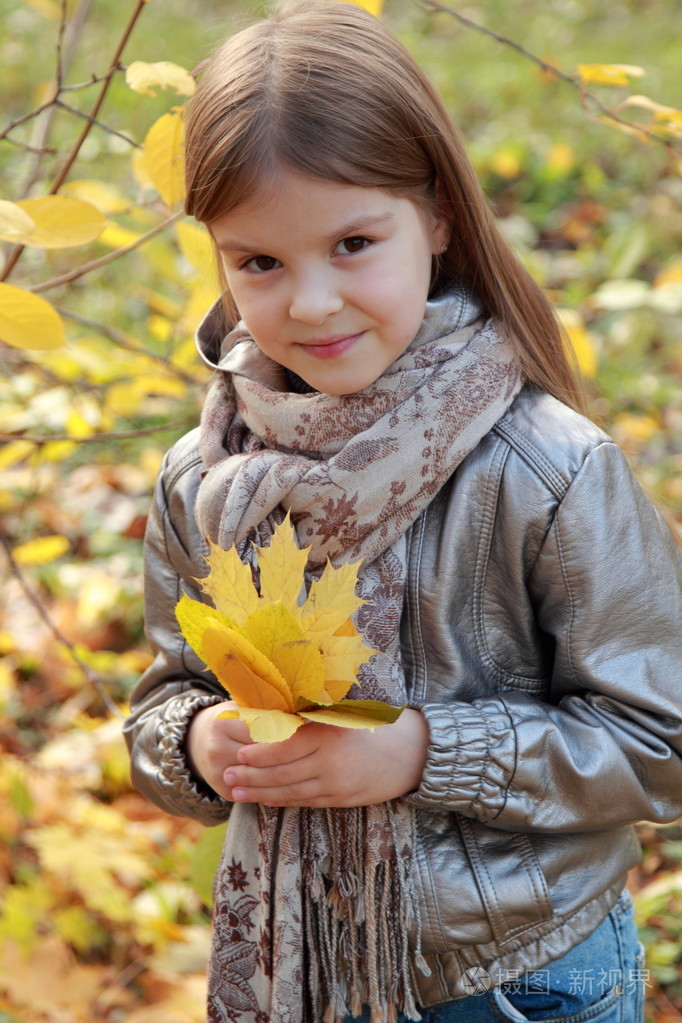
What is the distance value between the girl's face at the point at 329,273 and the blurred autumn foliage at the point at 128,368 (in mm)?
253

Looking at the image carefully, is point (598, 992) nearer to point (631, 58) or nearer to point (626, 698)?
point (626, 698)

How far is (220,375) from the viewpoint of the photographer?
52.3 inches

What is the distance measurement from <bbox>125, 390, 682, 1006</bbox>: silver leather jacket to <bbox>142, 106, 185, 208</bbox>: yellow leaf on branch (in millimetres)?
578

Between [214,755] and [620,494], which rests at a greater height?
[620,494]

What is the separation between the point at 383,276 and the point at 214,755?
63 cm

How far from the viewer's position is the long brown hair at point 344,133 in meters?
1.04

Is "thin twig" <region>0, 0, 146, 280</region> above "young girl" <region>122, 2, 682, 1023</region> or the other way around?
above

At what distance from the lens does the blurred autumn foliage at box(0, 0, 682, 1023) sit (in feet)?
5.08

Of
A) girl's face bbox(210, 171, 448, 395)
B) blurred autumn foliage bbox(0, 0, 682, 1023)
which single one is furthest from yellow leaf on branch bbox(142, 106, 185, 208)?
girl's face bbox(210, 171, 448, 395)

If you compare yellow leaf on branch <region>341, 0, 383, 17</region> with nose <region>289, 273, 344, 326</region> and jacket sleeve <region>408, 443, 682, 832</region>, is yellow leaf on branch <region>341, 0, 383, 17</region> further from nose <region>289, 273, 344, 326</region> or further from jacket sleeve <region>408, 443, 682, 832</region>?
jacket sleeve <region>408, 443, 682, 832</region>

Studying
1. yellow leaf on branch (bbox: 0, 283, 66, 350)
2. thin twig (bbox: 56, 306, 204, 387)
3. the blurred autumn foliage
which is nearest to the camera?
yellow leaf on branch (bbox: 0, 283, 66, 350)

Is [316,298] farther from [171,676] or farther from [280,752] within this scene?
[171,676]

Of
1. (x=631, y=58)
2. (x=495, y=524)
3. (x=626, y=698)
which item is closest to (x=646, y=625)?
(x=626, y=698)

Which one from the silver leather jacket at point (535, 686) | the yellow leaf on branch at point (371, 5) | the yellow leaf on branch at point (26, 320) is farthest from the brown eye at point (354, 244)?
the yellow leaf on branch at point (371, 5)
